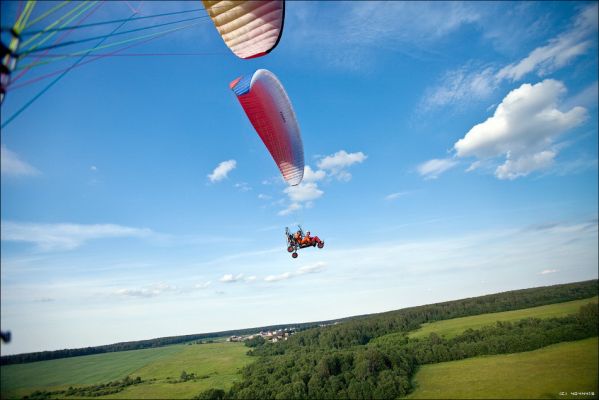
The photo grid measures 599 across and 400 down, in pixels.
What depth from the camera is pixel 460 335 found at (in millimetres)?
70688

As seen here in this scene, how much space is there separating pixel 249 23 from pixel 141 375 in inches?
3314

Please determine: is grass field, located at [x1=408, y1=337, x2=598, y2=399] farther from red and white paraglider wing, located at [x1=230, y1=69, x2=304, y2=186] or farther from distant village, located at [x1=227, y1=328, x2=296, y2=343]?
distant village, located at [x1=227, y1=328, x2=296, y2=343]

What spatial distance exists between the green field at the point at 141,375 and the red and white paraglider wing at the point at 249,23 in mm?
64672

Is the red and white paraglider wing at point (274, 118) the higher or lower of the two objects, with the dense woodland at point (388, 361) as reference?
higher

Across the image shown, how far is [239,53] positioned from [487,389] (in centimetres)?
6188

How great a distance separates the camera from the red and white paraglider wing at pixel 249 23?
778 centimetres

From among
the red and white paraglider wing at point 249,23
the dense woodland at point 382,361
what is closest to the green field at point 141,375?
the dense woodland at point 382,361

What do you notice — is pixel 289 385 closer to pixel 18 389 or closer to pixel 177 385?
pixel 177 385

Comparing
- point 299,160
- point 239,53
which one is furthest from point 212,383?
point 239,53

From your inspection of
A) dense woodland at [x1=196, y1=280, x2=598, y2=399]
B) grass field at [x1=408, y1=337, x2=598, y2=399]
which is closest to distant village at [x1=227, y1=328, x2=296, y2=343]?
dense woodland at [x1=196, y1=280, x2=598, y2=399]

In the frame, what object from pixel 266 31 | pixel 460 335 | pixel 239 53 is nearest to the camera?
pixel 266 31

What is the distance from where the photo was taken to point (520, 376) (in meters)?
51.1

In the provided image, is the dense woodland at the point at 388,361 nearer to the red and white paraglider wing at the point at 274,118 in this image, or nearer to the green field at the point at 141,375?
the green field at the point at 141,375

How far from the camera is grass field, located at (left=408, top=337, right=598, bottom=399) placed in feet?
149
